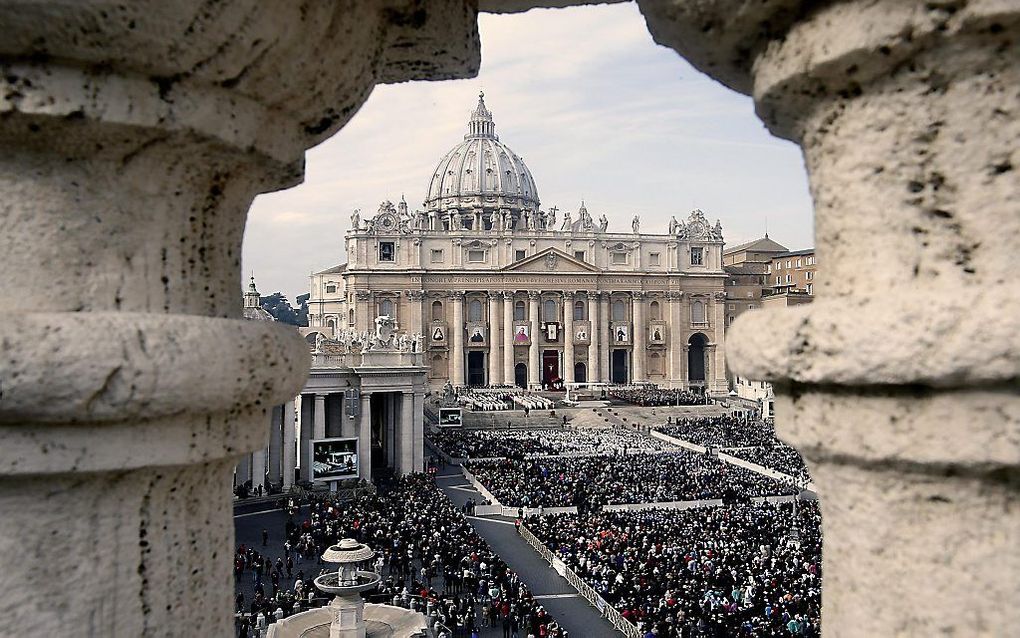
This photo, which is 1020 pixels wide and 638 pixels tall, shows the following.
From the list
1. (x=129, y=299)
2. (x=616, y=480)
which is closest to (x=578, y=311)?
(x=616, y=480)

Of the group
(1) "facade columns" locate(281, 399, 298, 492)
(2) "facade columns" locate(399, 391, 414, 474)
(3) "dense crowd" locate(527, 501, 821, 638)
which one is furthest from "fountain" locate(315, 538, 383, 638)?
(2) "facade columns" locate(399, 391, 414, 474)

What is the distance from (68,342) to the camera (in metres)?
1.50

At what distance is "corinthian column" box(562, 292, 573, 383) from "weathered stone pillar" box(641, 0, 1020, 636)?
61.1m

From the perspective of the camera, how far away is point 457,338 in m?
62.0

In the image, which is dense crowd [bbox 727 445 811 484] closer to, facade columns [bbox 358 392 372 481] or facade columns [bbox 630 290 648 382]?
facade columns [bbox 358 392 372 481]

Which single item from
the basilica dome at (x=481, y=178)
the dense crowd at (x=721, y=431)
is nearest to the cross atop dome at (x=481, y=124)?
the basilica dome at (x=481, y=178)

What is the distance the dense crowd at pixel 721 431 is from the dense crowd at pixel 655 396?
576 centimetres

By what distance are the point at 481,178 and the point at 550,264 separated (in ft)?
67.0

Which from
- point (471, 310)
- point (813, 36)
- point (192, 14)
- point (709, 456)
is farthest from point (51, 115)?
point (471, 310)

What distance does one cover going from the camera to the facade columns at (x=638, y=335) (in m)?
64.6

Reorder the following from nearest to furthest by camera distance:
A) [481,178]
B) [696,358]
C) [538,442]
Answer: [538,442], [696,358], [481,178]

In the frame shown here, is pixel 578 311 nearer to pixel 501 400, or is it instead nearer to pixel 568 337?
pixel 568 337

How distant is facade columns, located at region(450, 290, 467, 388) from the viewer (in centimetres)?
6150

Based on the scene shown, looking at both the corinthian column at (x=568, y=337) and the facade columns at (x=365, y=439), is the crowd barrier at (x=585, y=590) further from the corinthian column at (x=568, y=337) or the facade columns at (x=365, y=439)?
the corinthian column at (x=568, y=337)
